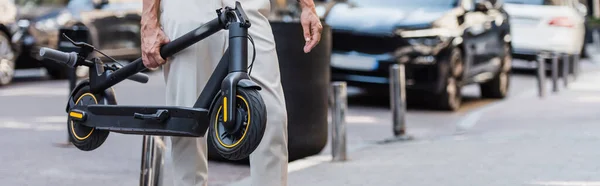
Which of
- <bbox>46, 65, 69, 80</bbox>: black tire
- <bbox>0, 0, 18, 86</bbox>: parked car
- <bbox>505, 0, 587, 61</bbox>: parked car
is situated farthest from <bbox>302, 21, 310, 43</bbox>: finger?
<bbox>505, 0, 587, 61</bbox>: parked car

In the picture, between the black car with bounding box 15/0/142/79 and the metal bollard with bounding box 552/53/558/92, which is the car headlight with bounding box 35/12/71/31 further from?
the metal bollard with bounding box 552/53/558/92

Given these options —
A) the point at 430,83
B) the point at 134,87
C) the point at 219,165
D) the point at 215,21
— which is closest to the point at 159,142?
the point at 215,21

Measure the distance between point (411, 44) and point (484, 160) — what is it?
456 centimetres

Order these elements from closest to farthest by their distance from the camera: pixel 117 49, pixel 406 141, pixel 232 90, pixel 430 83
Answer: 1. pixel 232 90
2. pixel 406 141
3. pixel 430 83
4. pixel 117 49

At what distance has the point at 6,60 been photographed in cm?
1387

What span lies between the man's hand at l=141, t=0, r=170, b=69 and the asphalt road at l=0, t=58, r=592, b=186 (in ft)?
6.74

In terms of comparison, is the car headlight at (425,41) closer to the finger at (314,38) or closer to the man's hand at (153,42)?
the finger at (314,38)

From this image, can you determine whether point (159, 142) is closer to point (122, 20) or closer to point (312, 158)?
point (312, 158)

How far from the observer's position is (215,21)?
395cm

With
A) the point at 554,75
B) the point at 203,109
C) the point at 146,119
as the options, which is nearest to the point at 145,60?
the point at 146,119

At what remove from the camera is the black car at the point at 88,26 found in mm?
14312

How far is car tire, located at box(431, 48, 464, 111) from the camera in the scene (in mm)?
11445

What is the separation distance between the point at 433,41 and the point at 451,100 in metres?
0.82

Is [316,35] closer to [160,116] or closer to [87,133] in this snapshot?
[160,116]
